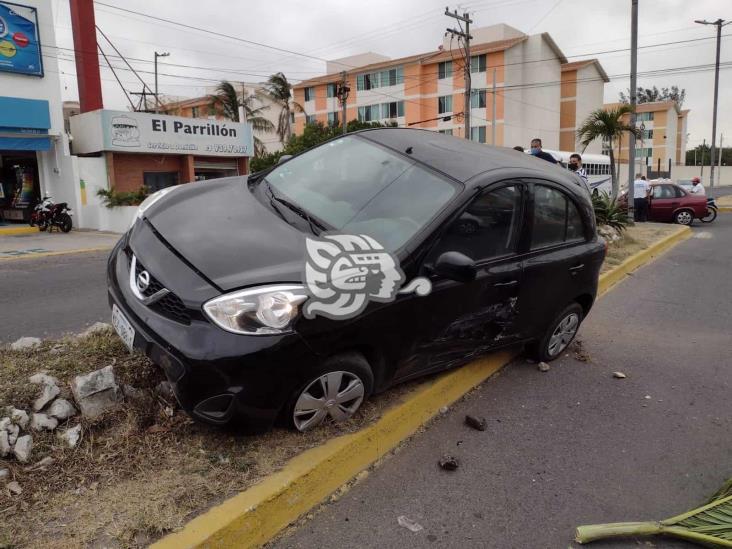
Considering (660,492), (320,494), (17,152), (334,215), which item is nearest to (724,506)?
(660,492)

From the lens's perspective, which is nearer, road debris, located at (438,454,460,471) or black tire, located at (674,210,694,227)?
road debris, located at (438,454,460,471)

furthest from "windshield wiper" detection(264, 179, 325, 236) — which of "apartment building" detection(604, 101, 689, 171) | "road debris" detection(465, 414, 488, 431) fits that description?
"apartment building" detection(604, 101, 689, 171)

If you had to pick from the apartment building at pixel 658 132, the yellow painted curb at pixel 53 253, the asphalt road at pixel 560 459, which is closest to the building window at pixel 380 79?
the apartment building at pixel 658 132

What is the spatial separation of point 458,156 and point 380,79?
51671 mm

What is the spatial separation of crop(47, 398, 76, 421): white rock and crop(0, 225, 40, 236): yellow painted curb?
1510cm

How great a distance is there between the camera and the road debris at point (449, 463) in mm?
3080

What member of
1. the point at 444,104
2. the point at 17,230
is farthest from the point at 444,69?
the point at 17,230

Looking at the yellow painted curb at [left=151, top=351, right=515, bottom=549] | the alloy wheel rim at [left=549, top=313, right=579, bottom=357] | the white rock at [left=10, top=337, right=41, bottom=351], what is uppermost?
the white rock at [left=10, top=337, right=41, bottom=351]

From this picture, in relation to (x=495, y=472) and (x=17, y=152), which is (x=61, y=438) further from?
(x=17, y=152)

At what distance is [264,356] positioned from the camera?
2.54 m

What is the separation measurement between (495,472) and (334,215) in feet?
5.78

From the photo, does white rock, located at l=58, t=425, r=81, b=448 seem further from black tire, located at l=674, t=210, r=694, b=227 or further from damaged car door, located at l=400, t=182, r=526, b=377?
black tire, located at l=674, t=210, r=694, b=227

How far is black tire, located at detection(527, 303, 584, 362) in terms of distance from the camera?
448cm

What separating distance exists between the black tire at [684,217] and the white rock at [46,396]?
18775mm
